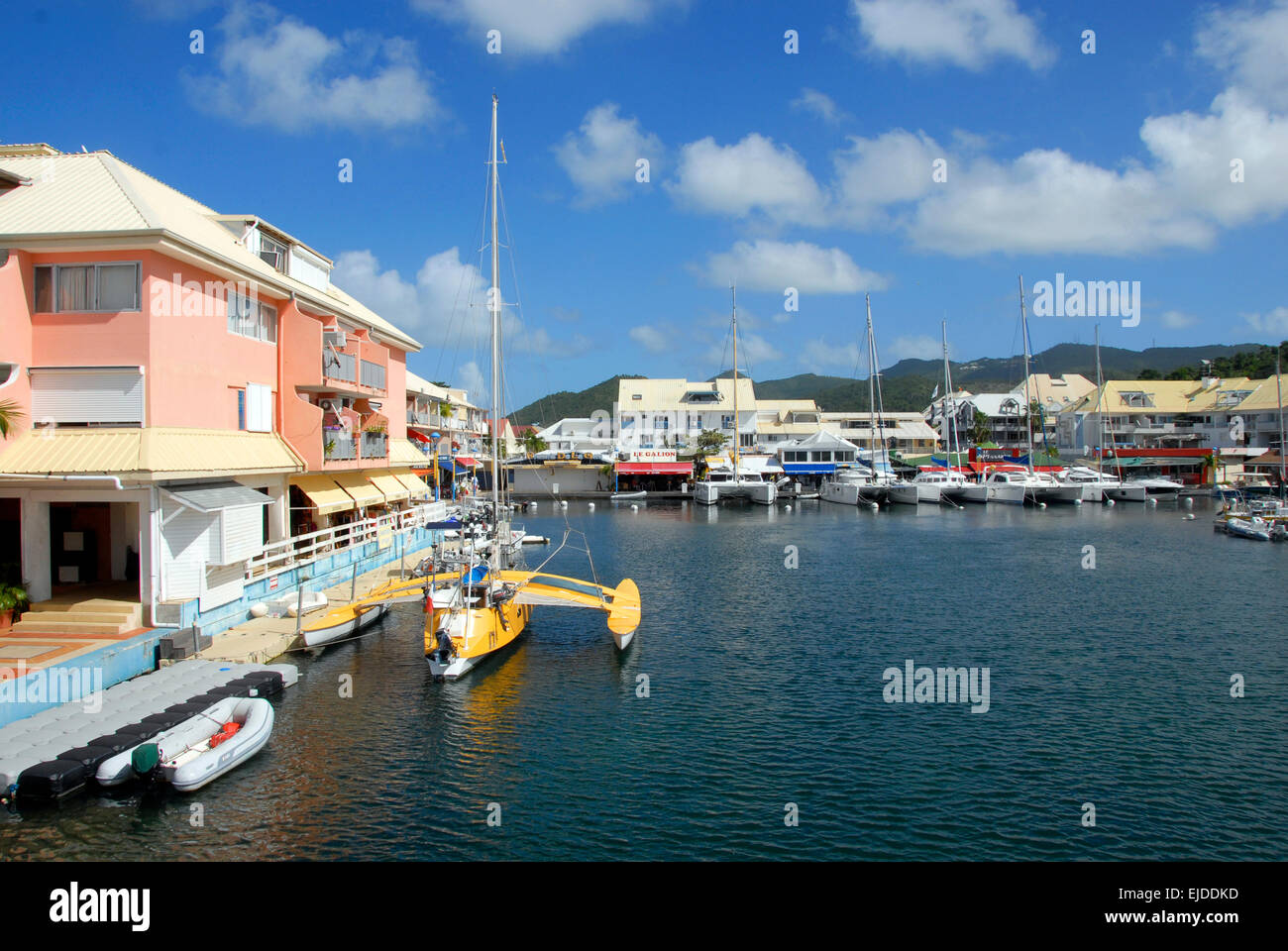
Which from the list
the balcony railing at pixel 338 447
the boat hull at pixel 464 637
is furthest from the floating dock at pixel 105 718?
the balcony railing at pixel 338 447

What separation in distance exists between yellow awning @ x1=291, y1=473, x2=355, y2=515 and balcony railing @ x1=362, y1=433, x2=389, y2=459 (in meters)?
2.08

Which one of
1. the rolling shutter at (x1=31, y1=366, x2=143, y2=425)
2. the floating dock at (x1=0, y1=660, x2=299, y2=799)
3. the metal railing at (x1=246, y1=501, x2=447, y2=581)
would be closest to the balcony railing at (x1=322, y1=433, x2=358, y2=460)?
the metal railing at (x1=246, y1=501, x2=447, y2=581)

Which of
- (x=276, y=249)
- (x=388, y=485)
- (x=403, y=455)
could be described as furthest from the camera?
(x=403, y=455)

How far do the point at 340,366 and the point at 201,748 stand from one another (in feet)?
61.0

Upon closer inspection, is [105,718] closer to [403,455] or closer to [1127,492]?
[403,455]

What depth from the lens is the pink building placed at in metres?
20.4

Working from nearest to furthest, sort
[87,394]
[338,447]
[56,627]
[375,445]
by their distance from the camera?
1. [56,627]
2. [87,394]
3. [338,447]
4. [375,445]

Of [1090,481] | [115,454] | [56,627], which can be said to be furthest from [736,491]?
[56,627]

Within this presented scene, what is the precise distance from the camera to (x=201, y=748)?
14.8 m

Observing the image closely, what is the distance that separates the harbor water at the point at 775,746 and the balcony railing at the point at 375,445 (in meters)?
8.11

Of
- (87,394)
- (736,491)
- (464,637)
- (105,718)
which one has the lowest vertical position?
(105,718)

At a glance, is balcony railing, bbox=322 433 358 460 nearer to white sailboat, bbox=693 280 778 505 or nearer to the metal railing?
the metal railing
